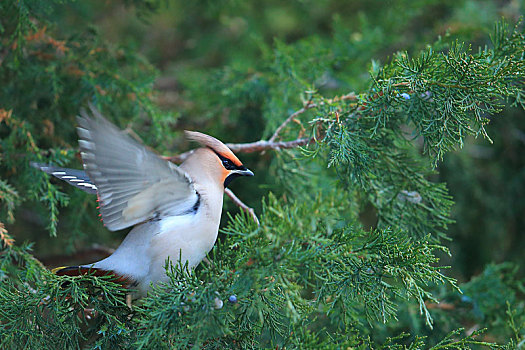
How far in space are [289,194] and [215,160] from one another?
0.74 meters

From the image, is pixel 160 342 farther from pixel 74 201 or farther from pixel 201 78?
pixel 201 78

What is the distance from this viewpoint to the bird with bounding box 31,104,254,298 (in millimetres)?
1842

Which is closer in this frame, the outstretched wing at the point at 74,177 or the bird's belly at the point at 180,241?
the bird's belly at the point at 180,241

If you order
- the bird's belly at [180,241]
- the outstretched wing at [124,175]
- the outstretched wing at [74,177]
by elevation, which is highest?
the outstretched wing at [124,175]

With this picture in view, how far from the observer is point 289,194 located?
9.34ft

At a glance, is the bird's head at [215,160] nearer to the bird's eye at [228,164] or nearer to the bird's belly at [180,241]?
the bird's eye at [228,164]

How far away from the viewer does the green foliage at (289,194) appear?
5.50ft

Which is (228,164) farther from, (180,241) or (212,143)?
(180,241)

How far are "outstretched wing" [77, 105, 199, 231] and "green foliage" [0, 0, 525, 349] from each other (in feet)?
0.86

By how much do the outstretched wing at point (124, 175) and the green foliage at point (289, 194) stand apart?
26 cm

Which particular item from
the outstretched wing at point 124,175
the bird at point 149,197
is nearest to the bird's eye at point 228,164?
the bird at point 149,197

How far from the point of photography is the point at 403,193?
2.33 meters

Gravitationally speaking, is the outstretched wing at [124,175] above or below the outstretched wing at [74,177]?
above

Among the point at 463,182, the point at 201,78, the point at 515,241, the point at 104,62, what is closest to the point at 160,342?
the point at 104,62
